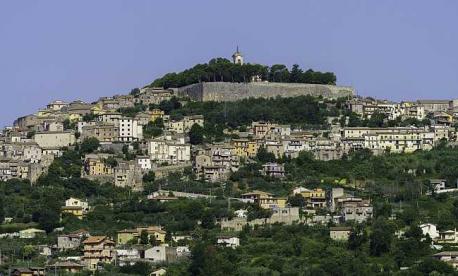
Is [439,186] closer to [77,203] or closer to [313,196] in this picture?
[313,196]

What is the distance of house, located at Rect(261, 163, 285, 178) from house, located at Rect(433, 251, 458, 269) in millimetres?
14284

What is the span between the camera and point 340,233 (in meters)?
62.2

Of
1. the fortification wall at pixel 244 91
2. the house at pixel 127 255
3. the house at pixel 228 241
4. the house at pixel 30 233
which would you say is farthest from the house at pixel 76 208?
the fortification wall at pixel 244 91

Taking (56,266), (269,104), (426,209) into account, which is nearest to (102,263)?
(56,266)

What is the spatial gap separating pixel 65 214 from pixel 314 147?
14030mm

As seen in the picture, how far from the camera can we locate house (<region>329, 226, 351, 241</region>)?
61.7 m

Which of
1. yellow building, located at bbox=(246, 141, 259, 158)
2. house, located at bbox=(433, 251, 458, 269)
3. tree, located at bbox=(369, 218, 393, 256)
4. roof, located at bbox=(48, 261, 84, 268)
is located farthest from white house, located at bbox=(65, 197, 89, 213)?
house, located at bbox=(433, 251, 458, 269)

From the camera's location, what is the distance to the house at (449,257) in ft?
191

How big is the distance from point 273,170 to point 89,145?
8.32 metres

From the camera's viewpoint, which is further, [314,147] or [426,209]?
[314,147]

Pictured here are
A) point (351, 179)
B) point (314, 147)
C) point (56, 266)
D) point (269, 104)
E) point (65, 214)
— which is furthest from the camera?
point (269, 104)

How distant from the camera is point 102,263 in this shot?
196 ft

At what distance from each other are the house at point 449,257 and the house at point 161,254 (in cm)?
833

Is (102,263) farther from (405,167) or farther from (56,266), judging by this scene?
(405,167)
